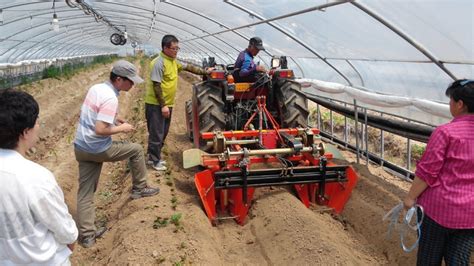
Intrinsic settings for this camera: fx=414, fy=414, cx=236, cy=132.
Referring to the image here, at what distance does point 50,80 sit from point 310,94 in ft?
43.4

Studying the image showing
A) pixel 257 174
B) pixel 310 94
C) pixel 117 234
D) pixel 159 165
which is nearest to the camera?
pixel 117 234

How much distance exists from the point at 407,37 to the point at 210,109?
2.57 m

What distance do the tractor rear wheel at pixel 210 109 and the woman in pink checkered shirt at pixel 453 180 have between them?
3.03 meters

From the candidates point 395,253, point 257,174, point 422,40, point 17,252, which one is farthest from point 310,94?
point 17,252

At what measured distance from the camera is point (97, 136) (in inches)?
154

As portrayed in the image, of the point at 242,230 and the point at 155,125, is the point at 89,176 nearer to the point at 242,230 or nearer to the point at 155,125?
the point at 155,125

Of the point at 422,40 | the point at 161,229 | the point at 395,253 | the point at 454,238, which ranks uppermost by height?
the point at 422,40

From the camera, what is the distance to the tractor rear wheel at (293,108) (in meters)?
5.56

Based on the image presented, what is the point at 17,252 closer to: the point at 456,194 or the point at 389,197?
the point at 456,194

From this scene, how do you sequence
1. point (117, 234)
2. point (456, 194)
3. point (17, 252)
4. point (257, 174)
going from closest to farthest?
point (17, 252)
point (456, 194)
point (117, 234)
point (257, 174)

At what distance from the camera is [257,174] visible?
429 centimetres

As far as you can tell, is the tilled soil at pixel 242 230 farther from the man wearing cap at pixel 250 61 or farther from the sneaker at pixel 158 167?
the man wearing cap at pixel 250 61

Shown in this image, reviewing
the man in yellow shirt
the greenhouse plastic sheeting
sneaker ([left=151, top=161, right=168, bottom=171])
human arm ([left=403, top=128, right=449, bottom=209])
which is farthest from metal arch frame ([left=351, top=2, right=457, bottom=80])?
sneaker ([left=151, top=161, right=168, bottom=171])

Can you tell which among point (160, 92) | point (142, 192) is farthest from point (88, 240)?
point (160, 92)
